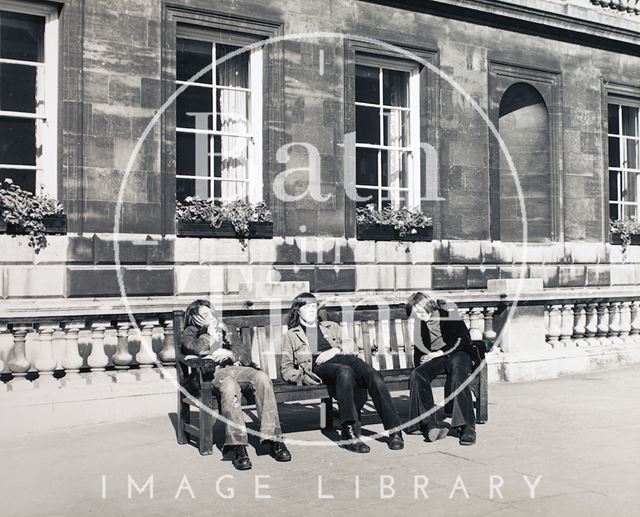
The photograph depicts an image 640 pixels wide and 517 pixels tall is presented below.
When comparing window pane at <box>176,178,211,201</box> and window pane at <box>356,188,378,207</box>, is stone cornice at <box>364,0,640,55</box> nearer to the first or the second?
window pane at <box>356,188,378,207</box>

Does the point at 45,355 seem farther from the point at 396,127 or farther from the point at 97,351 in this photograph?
the point at 396,127

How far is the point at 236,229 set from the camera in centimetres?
1312

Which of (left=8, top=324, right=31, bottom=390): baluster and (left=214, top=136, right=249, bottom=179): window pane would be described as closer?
(left=8, top=324, right=31, bottom=390): baluster

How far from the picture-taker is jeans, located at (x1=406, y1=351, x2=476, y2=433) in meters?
8.09

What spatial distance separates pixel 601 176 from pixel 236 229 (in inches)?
303

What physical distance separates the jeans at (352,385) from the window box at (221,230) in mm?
5003

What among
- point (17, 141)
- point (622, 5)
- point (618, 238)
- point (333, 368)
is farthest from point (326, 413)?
point (622, 5)

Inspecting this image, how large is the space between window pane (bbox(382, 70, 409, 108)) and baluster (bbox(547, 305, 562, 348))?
4.80m

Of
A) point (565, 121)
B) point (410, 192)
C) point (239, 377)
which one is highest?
point (565, 121)

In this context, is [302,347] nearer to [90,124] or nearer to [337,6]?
[90,124]

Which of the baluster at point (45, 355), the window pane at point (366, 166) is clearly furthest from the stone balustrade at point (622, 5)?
the baluster at point (45, 355)

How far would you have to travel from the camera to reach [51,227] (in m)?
11.7

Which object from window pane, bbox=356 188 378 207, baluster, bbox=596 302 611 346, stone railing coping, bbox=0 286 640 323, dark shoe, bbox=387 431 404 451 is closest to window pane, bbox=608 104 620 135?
window pane, bbox=356 188 378 207

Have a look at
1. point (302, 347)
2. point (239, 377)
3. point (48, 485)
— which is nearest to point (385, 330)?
point (302, 347)
